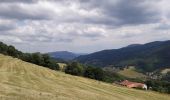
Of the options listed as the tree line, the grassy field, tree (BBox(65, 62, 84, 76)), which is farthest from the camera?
the tree line

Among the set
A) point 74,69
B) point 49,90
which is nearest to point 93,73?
point 74,69

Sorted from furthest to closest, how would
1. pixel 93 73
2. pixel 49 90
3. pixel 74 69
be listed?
pixel 93 73
pixel 74 69
pixel 49 90

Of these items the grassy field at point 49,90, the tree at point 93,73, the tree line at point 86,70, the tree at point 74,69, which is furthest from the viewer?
the tree at point 93,73

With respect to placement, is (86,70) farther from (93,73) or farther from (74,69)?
(74,69)

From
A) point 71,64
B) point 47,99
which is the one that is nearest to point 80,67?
point 71,64

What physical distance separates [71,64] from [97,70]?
1422 cm

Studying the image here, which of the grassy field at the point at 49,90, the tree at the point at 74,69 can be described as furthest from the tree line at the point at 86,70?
the grassy field at the point at 49,90

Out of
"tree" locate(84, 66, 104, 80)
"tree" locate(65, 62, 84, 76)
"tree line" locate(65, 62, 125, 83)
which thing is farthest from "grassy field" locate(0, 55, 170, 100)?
"tree" locate(84, 66, 104, 80)

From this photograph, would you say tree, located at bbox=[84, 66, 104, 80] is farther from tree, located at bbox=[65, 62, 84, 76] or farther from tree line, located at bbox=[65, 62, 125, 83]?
tree, located at bbox=[65, 62, 84, 76]

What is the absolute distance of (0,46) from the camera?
175250 mm

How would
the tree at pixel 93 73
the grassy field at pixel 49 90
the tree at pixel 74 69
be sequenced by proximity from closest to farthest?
the grassy field at pixel 49 90
the tree at pixel 74 69
the tree at pixel 93 73

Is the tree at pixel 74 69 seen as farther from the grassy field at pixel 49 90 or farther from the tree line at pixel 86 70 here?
the grassy field at pixel 49 90

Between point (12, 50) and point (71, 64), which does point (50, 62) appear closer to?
point (71, 64)

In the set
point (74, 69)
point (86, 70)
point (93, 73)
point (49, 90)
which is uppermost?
point (74, 69)
